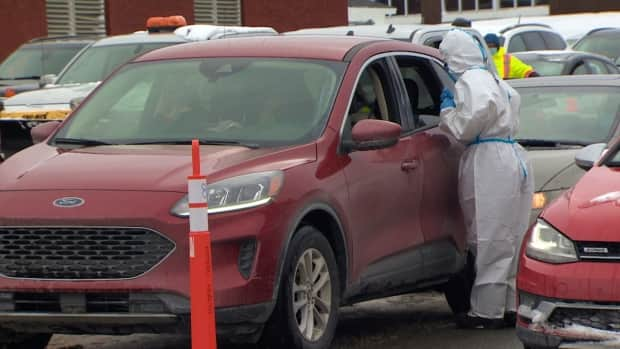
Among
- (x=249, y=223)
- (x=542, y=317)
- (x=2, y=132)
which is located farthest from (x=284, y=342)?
(x=2, y=132)

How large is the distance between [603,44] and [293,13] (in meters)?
10.00

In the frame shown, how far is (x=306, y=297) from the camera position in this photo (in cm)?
763

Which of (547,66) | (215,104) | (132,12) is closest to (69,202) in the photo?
(215,104)

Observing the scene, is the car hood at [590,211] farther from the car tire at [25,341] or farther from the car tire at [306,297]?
the car tire at [25,341]

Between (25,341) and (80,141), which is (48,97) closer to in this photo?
(80,141)

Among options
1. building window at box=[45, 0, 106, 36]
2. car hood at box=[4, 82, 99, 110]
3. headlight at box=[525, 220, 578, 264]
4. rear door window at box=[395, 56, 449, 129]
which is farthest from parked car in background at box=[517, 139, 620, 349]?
building window at box=[45, 0, 106, 36]

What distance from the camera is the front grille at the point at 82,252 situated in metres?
7.15

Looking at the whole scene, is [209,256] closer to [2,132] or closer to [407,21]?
[2,132]

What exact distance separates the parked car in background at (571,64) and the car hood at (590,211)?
1314 cm

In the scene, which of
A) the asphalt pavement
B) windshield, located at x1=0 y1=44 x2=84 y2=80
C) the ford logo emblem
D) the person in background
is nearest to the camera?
the ford logo emblem

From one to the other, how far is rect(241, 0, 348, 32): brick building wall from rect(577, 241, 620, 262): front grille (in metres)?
26.8

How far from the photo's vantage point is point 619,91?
36.6ft

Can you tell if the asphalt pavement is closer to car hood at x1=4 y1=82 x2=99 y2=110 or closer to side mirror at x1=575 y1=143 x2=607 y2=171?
side mirror at x1=575 y1=143 x2=607 y2=171

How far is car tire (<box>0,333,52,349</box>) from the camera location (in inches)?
308
